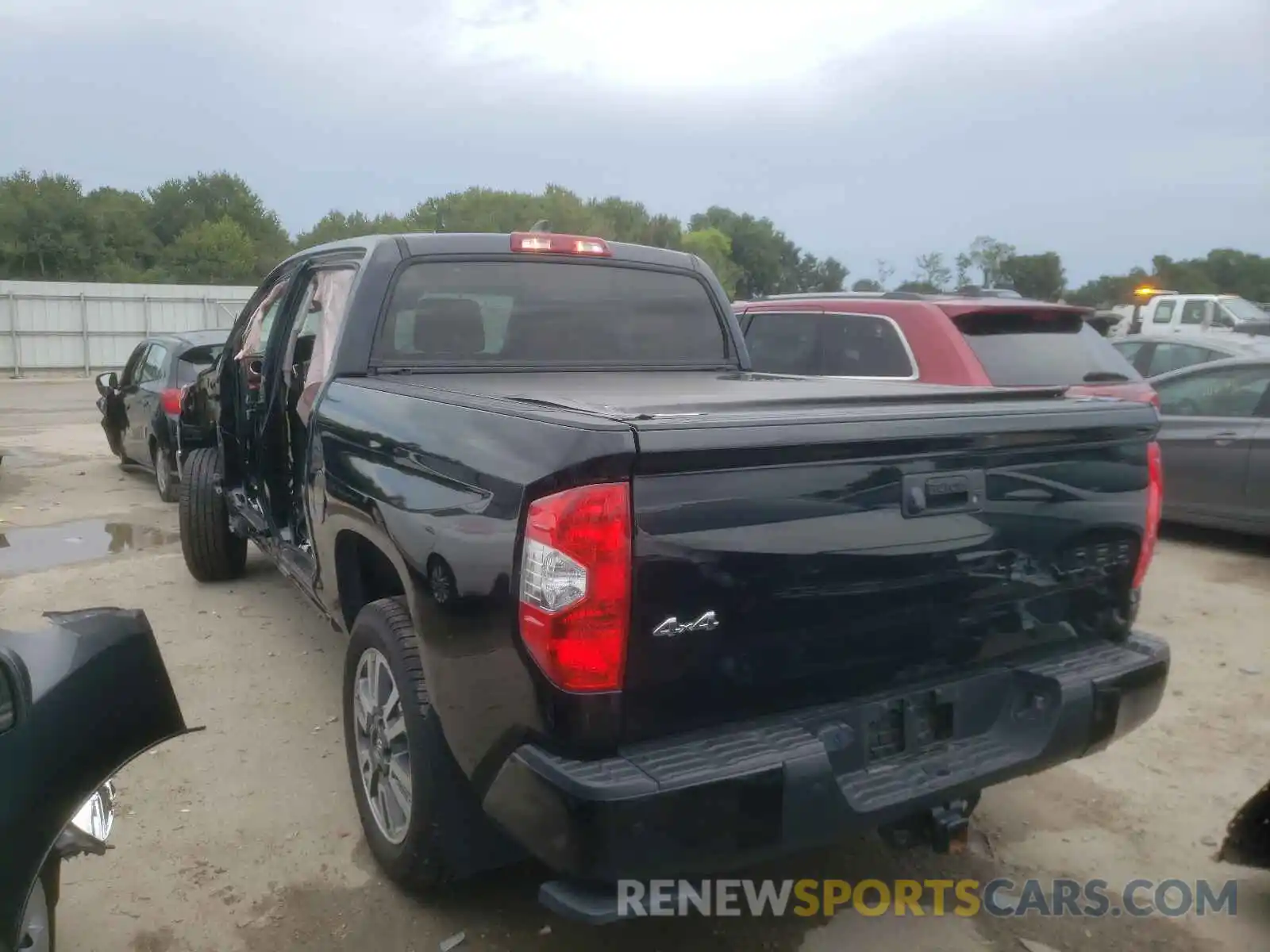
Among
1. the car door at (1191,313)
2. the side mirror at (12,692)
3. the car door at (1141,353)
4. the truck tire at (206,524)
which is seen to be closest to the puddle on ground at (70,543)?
the truck tire at (206,524)

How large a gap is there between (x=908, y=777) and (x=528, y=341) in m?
2.37

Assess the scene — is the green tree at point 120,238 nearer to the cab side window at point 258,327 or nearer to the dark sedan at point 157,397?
the dark sedan at point 157,397

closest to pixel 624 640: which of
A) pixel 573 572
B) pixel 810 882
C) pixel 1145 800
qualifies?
pixel 573 572

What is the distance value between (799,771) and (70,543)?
717 centimetres

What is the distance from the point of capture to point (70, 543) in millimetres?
7852

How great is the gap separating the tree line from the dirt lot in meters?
28.7

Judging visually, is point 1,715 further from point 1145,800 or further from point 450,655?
point 1145,800

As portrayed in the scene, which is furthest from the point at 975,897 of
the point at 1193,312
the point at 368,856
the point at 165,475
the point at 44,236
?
the point at 44,236

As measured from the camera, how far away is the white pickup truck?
67.1 feet

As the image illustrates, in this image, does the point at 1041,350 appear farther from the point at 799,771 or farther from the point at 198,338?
the point at 198,338

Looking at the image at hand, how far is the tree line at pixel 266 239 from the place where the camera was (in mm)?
41000

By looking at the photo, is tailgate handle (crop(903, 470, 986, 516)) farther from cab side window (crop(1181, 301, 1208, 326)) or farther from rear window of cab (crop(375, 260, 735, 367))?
cab side window (crop(1181, 301, 1208, 326))

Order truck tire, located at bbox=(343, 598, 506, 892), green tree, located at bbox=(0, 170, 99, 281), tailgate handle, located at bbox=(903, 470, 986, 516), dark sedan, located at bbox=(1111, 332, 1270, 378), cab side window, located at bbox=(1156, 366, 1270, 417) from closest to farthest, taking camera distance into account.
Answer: tailgate handle, located at bbox=(903, 470, 986, 516)
truck tire, located at bbox=(343, 598, 506, 892)
cab side window, located at bbox=(1156, 366, 1270, 417)
dark sedan, located at bbox=(1111, 332, 1270, 378)
green tree, located at bbox=(0, 170, 99, 281)

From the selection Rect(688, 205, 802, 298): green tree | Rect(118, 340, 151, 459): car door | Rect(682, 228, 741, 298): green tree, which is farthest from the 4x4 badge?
Rect(688, 205, 802, 298): green tree
